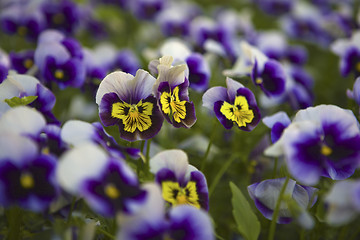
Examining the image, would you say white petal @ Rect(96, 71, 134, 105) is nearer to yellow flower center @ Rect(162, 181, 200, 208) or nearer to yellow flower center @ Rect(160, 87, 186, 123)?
yellow flower center @ Rect(160, 87, 186, 123)

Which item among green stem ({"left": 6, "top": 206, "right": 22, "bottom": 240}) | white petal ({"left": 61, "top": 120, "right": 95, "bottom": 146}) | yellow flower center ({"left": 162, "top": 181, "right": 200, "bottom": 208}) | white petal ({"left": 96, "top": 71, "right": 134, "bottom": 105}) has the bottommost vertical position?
green stem ({"left": 6, "top": 206, "right": 22, "bottom": 240})

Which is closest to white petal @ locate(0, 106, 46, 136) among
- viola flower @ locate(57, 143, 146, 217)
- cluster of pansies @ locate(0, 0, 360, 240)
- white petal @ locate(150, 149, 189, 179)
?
cluster of pansies @ locate(0, 0, 360, 240)

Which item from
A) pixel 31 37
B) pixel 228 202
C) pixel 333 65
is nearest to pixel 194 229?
pixel 228 202

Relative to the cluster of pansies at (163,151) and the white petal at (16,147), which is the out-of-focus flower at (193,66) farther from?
the white petal at (16,147)

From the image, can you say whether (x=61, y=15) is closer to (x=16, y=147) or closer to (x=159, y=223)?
(x=16, y=147)

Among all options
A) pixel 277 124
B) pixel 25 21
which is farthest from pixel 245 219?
pixel 25 21

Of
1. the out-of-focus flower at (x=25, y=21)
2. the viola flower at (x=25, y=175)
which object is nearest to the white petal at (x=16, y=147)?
the viola flower at (x=25, y=175)

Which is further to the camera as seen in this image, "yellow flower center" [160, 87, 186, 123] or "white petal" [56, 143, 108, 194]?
"yellow flower center" [160, 87, 186, 123]
